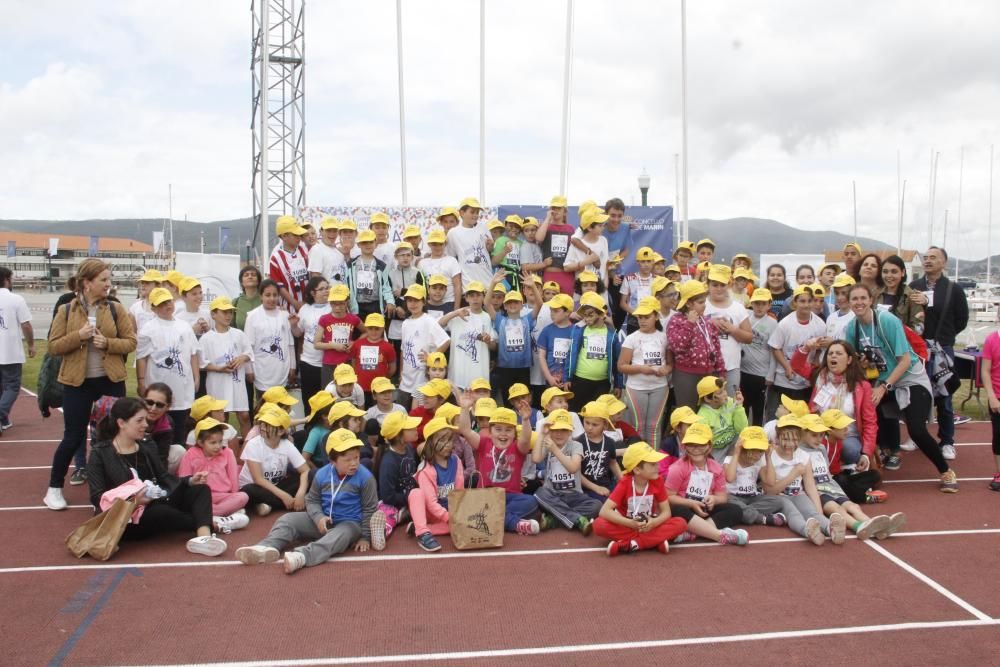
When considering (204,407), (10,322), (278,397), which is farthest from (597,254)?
Answer: (10,322)

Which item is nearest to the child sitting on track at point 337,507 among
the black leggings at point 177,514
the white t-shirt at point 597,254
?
the black leggings at point 177,514

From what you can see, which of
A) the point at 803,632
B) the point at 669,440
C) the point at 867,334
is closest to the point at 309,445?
the point at 669,440

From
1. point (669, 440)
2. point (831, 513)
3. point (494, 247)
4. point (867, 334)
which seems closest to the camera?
point (831, 513)

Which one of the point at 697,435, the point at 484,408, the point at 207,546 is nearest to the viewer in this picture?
the point at 207,546

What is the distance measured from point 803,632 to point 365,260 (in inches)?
225

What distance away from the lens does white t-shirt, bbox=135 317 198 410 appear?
270 inches

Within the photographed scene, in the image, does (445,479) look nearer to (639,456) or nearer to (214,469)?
(639,456)

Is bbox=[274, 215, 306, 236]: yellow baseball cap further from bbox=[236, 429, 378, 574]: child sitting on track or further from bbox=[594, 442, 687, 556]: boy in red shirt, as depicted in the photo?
bbox=[594, 442, 687, 556]: boy in red shirt

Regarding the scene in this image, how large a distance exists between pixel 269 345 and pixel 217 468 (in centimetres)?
177

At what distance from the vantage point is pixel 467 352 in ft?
25.3

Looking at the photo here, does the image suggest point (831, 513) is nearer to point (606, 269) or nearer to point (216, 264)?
point (606, 269)

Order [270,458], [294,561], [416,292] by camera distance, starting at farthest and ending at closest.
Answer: [416,292] → [270,458] → [294,561]

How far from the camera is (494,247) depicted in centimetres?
907

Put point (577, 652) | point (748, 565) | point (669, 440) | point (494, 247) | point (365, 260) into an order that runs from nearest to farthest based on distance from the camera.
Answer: point (577, 652)
point (748, 565)
point (669, 440)
point (365, 260)
point (494, 247)
